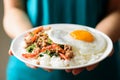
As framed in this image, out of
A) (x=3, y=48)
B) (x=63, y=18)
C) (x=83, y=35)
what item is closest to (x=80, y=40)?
(x=83, y=35)

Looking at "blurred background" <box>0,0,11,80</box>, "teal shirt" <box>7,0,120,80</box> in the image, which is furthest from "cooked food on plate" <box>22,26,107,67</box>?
"blurred background" <box>0,0,11,80</box>

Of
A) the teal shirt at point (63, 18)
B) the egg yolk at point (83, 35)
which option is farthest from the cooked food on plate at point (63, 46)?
the teal shirt at point (63, 18)

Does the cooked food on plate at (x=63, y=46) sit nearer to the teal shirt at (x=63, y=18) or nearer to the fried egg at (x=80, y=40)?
the fried egg at (x=80, y=40)

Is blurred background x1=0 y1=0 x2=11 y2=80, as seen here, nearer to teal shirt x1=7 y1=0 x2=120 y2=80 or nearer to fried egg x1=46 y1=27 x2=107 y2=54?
teal shirt x1=7 y1=0 x2=120 y2=80

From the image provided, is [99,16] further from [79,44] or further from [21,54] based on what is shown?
[21,54]

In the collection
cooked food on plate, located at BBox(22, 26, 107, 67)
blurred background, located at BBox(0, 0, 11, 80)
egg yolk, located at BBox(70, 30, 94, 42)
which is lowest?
blurred background, located at BBox(0, 0, 11, 80)

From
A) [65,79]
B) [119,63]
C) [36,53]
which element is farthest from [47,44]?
[119,63]
